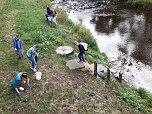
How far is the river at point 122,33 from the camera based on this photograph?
2024 cm

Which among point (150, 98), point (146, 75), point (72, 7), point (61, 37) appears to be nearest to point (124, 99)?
point (150, 98)

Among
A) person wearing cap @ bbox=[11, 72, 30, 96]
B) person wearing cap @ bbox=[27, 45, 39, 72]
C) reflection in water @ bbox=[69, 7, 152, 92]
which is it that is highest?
person wearing cap @ bbox=[27, 45, 39, 72]

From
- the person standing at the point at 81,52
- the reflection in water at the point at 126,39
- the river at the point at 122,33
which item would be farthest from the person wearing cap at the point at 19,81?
the reflection in water at the point at 126,39

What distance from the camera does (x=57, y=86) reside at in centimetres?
1541

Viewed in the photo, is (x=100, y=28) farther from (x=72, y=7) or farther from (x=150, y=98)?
(x=150, y=98)

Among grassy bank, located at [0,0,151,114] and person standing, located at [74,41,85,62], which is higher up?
person standing, located at [74,41,85,62]

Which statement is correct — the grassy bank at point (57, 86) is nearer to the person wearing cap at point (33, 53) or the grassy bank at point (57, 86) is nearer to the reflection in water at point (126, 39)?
the person wearing cap at point (33, 53)

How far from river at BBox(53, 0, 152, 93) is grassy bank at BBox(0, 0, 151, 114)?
1.80 metres

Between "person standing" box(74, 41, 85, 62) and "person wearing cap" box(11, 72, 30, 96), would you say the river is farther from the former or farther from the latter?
"person wearing cap" box(11, 72, 30, 96)

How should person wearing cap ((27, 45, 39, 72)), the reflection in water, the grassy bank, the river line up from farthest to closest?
the river < the reflection in water < person wearing cap ((27, 45, 39, 72)) < the grassy bank

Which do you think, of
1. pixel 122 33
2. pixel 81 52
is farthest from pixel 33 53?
pixel 122 33

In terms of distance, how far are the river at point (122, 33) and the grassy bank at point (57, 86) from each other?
5.90 feet

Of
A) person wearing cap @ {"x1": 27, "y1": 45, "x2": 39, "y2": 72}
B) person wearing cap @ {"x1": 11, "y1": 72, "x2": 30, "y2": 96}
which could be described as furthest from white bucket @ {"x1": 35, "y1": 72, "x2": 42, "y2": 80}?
person wearing cap @ {"x1": 11, "y1": 72, "x2": 30, "y2": 96}

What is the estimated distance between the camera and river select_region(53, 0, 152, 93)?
20239 millimetres
